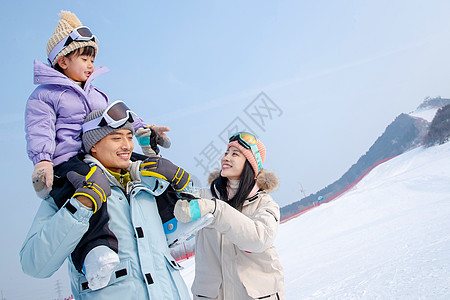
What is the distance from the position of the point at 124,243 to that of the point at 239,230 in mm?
738

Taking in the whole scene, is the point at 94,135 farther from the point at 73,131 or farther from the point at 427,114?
the point at 427,114

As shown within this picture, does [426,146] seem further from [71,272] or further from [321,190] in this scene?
[71,272]

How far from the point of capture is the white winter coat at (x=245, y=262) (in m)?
2.00

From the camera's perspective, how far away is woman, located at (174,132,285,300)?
1.86 meters

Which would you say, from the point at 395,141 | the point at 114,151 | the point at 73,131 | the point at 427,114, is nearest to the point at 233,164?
the point at 114,151

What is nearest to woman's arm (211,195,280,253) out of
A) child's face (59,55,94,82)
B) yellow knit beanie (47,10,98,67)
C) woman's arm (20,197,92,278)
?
woman's arm (20,197,92,278)

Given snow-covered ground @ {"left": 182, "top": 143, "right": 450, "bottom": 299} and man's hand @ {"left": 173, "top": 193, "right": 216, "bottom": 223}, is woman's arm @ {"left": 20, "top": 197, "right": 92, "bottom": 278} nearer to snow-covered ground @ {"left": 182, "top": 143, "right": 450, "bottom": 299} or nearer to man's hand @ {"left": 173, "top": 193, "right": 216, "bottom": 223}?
man's hand @ {"left": 173, "top": 193, "right": 216, "bottom": 223}

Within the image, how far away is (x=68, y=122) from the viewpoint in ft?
5.69

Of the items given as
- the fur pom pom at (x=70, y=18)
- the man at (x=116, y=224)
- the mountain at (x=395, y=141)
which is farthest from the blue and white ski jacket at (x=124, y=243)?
the mountain at (x=395, y=141)

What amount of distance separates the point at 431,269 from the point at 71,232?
3.13 metres

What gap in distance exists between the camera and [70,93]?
5.87ft

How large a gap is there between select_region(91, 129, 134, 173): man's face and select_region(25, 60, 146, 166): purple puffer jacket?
142 mm

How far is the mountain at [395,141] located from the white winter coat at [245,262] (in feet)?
131

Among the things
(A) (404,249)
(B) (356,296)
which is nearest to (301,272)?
(A) (404,249)
